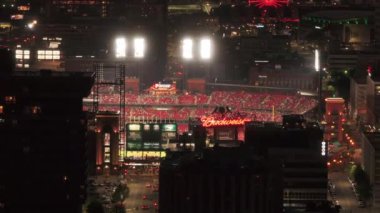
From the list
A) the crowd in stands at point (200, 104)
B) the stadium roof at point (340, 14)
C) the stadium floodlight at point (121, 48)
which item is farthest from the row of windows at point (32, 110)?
the stadium roof at point (340, 14)

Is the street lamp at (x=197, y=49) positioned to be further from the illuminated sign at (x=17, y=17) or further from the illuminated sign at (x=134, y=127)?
the illuminated sign at (x=134, y=127)

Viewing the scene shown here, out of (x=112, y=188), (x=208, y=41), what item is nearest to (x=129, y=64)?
(x=208, y=41)

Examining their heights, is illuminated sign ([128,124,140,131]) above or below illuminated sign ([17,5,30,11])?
below

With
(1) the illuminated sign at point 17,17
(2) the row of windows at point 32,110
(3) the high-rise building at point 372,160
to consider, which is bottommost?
(3) the high-rise building at point 372,160

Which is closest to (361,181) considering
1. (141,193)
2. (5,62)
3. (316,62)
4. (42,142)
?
(141,193)

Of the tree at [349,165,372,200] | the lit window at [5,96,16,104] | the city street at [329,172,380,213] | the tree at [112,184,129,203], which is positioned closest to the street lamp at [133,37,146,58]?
the city street at [329,172,380,213]

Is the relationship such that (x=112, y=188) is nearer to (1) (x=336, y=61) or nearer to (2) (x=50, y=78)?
(2) (x=50, y=78)

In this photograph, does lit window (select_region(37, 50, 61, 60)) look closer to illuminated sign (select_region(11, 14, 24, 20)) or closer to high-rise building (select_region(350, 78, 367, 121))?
illuminated sign (select_region(11, 14, 24, 20))
